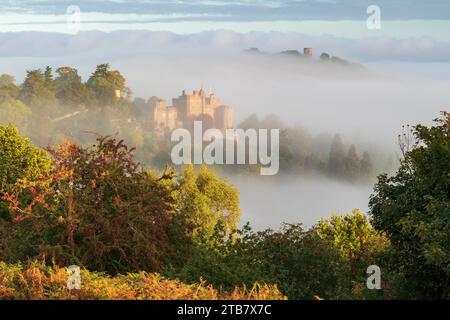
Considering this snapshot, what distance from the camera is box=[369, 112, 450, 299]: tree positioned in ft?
65.7

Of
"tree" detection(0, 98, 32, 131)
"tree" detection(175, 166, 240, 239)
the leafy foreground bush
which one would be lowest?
"tree" detection(175, 166, 240, 239)

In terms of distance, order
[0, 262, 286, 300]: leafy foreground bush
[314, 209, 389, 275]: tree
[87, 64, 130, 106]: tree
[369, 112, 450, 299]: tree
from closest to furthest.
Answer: [0, 262, 286, 300]: leafy foreground bush
[369, 112, 450, 299]: tree
[314, 209, 389, 275]: tree
[87, 64, 130, 106]: tree

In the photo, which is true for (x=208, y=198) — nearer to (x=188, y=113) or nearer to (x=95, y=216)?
(x=95, y=216)

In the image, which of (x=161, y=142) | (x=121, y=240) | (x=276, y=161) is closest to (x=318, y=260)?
(x=121, y=240)

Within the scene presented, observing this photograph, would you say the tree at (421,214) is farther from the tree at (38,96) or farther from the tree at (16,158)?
the tree at (38,96)

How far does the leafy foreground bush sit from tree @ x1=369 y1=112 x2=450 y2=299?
5.04 metres

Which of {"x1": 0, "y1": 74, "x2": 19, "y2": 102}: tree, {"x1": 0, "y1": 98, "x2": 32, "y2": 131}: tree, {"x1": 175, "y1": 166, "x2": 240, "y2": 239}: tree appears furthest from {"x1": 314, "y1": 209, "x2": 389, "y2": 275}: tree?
{"x1": 0, "y1": 74, "x2": 19, "y2": 102}: tree

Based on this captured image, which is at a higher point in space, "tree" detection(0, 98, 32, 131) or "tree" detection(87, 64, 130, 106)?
"tree" detection(87, 64, 130, 106)

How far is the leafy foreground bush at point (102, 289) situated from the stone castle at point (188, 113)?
157174 mm

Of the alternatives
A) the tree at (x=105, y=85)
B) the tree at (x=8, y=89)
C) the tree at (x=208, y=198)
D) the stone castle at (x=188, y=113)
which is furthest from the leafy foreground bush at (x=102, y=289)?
the stone castle at (x=188, y=113)

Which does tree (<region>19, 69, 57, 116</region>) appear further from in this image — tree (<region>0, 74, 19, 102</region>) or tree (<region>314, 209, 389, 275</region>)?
tree (<region>314, 209, 389, 275</region>)

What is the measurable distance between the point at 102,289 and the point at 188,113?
168 meters

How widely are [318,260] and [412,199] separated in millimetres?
3209
